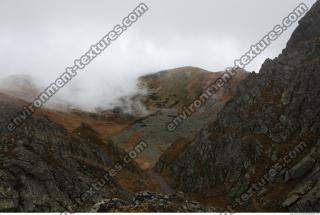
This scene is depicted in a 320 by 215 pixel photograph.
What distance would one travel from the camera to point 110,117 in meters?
185

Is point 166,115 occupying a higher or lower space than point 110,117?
lower

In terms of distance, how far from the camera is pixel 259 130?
7375 centimetres

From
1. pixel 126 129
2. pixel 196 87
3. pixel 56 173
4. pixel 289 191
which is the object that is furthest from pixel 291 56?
pixel 196 87

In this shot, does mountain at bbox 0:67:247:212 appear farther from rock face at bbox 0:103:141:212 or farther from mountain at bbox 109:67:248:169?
mountain at bbox 109:67:248:169

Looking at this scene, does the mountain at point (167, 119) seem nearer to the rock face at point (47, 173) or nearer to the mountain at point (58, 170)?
the mountain at point (58, 170)

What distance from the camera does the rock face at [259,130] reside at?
6700 cm

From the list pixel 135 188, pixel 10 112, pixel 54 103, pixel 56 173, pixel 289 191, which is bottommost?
pixel 289 191

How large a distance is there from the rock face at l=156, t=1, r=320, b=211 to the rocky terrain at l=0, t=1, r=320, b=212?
0.20 meters

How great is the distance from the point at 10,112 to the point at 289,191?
54730 mm

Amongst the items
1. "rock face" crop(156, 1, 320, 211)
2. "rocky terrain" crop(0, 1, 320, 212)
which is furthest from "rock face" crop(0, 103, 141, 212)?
"rock face" crop(156, 1, 320, 211)

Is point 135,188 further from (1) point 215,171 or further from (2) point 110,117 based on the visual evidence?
(2) point 110,117

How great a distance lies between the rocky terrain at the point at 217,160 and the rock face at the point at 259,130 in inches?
8.0

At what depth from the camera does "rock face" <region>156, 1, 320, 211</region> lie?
220 feet

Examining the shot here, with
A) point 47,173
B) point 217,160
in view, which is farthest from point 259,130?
point 47,173
